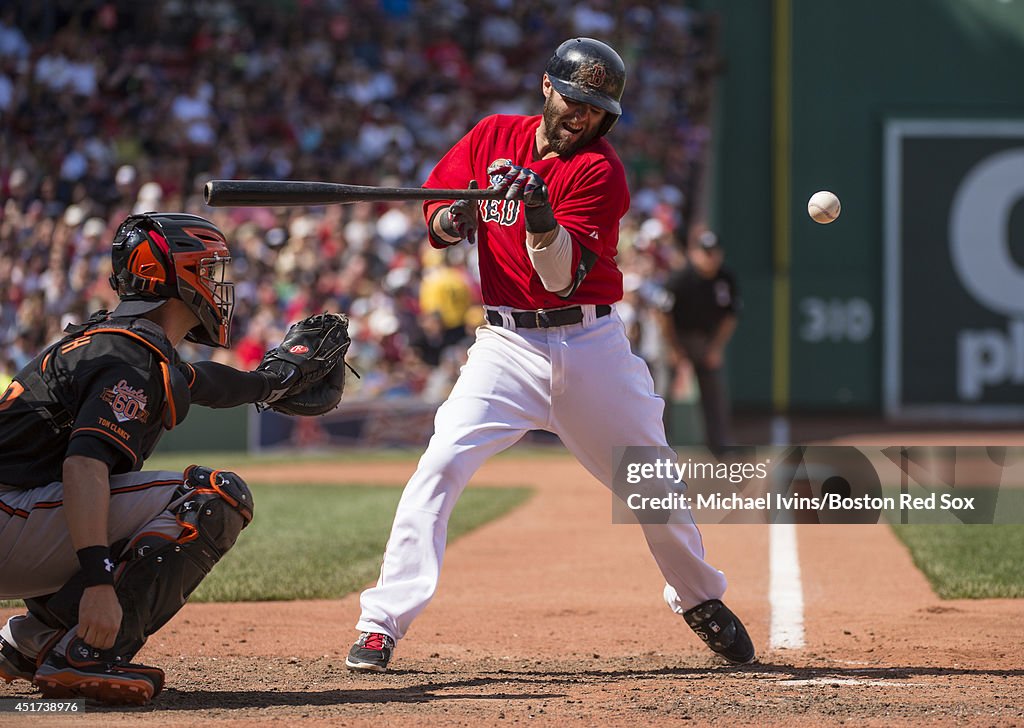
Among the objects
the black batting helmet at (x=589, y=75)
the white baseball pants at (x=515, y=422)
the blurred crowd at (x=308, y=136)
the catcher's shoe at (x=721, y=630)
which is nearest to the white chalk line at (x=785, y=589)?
the catcher's shoe at (x=721, y=630)

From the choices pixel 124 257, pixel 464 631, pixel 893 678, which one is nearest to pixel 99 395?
pixel 124 257

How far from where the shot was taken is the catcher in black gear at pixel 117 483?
155 inches

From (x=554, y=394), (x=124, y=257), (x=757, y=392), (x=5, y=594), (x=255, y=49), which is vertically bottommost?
(x=757, y=392)

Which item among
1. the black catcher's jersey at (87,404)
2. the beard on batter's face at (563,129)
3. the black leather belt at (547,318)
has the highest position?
the beard on batter's face at (563,129)

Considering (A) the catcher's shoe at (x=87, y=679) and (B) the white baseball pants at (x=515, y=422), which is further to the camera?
(B) the white baseball pants at (x=515, y=422)

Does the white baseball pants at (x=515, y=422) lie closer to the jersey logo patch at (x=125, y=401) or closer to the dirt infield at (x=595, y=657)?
the dirt infield at (x=595, y=657)

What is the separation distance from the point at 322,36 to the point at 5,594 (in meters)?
16.0

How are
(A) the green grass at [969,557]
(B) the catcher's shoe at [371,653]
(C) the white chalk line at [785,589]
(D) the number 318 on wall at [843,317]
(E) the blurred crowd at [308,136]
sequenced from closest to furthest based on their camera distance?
1. (B) the catcher's shoe at [371,653]
2. (C) the white chalk line at [785,589]
3. (A) the green grass at [969,557]
4. (E) the blurred crowd at [308,136]
5. (D) the number 318 on wall at [843,317]

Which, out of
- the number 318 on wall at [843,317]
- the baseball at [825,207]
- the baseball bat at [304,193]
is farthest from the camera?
the number 318 on wall at [843,317]

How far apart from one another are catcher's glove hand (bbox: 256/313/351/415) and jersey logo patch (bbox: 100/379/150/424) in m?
0.62

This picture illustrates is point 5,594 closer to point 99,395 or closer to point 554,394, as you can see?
point 99,395

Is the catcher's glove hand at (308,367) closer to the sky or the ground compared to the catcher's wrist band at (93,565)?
closer to the sky

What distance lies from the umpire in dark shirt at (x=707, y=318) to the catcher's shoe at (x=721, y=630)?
7.60 metres

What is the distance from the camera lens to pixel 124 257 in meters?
4.25
